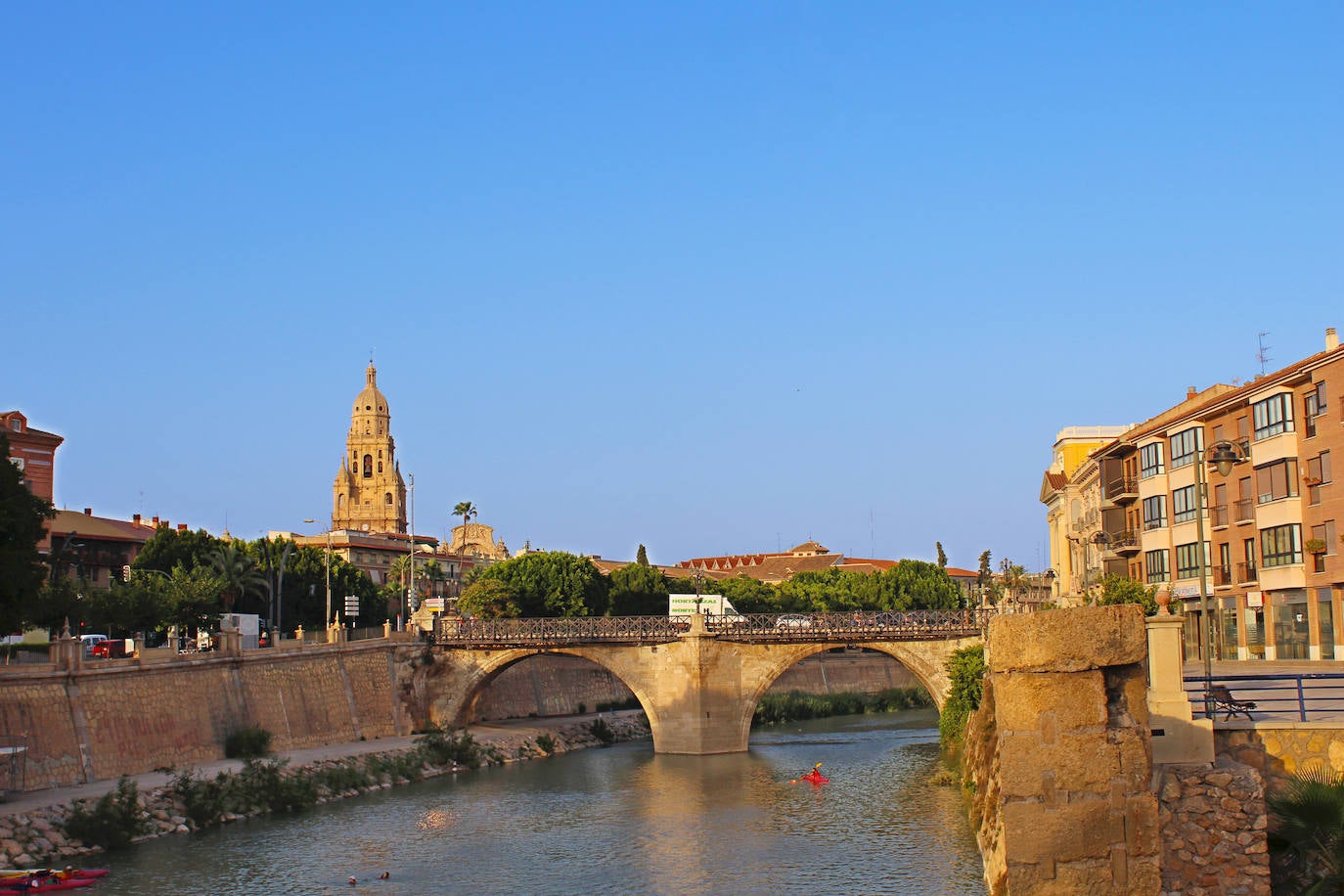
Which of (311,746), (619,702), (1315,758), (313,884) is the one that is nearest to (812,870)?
(313,884)

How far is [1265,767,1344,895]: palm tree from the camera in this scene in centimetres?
1795

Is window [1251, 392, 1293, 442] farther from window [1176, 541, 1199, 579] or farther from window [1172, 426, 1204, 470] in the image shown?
window [1176, 541, 1199, 579]

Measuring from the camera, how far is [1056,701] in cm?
1325

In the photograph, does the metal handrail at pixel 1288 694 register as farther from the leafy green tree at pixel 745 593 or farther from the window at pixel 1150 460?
the leafy green tree at pixel 745 593

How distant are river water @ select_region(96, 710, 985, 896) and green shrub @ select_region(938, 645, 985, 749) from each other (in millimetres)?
2048

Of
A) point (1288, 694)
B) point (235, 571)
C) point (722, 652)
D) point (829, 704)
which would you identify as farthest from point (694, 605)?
point (1288, 694)

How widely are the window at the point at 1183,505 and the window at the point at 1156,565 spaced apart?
2254 millimetres

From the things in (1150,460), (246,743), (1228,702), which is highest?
(1150,460)

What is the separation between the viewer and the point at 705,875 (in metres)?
36.0

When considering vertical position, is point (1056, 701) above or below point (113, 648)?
above

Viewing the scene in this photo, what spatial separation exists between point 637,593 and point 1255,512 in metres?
61.3

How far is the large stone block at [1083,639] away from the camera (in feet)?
43.1

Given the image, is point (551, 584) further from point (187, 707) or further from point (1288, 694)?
point (1288, 694)

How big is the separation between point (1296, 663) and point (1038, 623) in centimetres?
3769
